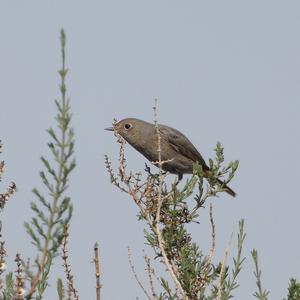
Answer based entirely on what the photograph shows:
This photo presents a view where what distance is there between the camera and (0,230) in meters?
3.58

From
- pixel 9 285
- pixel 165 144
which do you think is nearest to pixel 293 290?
pixel 9 285

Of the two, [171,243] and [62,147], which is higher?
[171,243]

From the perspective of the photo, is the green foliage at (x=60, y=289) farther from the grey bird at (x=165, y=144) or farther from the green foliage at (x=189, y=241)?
the grey bird at (x=165, y=144)

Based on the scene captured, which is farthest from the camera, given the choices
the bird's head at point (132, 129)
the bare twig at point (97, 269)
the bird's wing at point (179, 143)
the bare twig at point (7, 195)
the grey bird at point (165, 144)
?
the bird's wing at point (179, 143)

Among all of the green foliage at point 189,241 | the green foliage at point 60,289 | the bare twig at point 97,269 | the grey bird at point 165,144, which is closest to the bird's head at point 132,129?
the grey bird at point 165,144

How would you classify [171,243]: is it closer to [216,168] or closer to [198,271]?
[198,271]

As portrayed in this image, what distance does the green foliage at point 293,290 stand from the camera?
14.8 ft

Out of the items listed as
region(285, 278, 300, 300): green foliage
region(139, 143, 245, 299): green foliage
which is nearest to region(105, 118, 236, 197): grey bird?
region(139, 143, 245, 299): green foliage

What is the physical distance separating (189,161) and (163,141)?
2.08ft

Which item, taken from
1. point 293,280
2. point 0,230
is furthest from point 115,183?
point 0,230

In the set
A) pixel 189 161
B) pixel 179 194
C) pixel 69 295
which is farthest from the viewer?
pixel 189 161

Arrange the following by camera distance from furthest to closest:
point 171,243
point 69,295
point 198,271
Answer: point 171,243
point 198,271
point 69,295

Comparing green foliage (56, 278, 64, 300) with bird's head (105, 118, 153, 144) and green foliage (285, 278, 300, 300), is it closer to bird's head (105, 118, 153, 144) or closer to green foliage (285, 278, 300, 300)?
green foliage (285, 278, 300, 300)

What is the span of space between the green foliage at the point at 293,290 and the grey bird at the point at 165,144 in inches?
328
